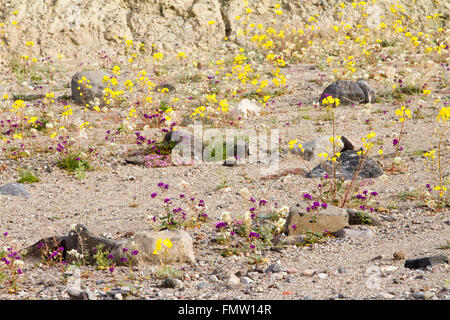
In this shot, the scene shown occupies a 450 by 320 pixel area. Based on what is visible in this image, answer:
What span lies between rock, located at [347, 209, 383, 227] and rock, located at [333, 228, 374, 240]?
0.30m

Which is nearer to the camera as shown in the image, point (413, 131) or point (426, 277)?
point (426, 277)

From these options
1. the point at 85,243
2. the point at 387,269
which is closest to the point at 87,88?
the point at 85,243

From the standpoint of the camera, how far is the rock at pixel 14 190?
7465 millimetres

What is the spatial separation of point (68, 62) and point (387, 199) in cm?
971

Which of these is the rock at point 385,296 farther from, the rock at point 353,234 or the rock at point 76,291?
the rock at point 76,291

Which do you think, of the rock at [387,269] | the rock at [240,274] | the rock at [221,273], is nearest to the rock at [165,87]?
the rock at [221,273]

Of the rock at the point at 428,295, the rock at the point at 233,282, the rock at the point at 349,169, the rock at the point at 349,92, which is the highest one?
the rock at the point at 349,92

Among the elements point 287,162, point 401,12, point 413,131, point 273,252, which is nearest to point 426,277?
point 273,252

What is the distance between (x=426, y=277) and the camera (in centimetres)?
438

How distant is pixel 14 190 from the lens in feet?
24.6

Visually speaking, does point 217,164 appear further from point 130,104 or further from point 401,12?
point 401,12

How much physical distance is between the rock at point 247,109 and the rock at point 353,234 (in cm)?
506

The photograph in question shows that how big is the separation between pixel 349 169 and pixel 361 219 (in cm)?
173
